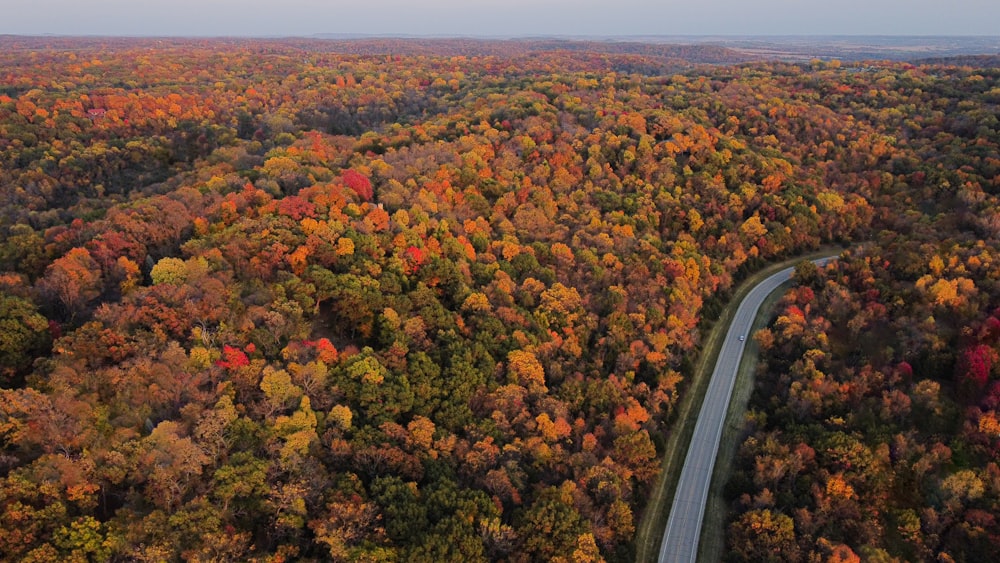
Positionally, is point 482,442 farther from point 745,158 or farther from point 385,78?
point 385,78

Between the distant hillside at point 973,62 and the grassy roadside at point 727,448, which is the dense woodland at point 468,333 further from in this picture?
the distant hillside at point 973,62

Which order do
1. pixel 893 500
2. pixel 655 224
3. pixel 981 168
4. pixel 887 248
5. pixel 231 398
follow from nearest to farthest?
pixel 231 398 < pixel 893 500 < pixel 887 248 < pixel 655 224 < pixel 981 168

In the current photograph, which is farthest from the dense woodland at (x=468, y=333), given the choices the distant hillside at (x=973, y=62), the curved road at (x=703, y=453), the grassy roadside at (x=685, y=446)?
the distant hillside at (x=973, y=62)

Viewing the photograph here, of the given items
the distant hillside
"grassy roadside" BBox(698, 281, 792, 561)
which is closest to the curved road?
"grassy roadside" BBox(698, 281, 792, 561)

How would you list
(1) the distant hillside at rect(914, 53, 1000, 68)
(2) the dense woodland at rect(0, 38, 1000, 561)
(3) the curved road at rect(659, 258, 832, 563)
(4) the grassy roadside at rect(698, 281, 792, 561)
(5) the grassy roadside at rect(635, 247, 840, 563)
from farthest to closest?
(1) the distant hillside at rect(914, 53, 1000, 68) → (5) the grassy roadside at rect(635, 247, 840, 563) → (3) the curved road at rect(659, 258, 832, 563) → (4) the grassy roadside at rect(698, 281, 792, 561) → (2) the dense woodland at rect(0, 38, 1000, 561)

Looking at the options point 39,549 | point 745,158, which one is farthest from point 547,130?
point 39,549

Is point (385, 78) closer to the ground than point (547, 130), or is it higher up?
higher up

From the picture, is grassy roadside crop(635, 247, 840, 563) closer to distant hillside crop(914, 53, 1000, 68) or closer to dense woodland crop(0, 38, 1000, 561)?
dense woodland crop(0, 38, 1000, 561)
